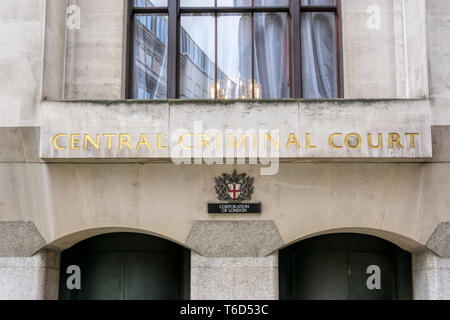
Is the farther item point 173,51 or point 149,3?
point 149,3

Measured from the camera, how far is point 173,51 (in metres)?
11.9

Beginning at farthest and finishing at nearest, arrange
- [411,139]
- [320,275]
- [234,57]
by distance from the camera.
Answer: [320,275] → [234,57] → [411,139]

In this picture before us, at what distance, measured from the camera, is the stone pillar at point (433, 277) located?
10.2 meters

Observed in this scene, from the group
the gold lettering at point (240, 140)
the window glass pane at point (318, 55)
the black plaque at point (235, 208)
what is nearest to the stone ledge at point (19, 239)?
the black plaque at point (235, 208)

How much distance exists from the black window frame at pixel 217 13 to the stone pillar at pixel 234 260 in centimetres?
280

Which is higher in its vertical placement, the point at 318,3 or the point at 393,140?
the point at 318,3

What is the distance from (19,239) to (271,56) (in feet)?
19.1

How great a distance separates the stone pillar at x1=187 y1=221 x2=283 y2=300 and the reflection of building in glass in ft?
9.11

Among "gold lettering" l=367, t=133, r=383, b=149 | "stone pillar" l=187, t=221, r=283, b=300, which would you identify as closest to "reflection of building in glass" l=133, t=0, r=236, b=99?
"stone pillar" l=187, t=221, r=283, b=300

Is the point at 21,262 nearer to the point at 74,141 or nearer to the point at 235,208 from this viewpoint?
the point at 74,141

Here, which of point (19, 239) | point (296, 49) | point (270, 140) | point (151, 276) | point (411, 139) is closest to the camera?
point (411, 139)

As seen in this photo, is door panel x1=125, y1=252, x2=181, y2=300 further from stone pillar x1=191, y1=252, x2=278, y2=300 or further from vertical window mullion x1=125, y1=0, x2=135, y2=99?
vertical window mullion x1=125, y1=0, x2=135, y2=99

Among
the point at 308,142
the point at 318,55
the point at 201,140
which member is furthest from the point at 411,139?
the point at 201,140

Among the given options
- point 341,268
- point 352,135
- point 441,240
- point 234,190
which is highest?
point 352,135
